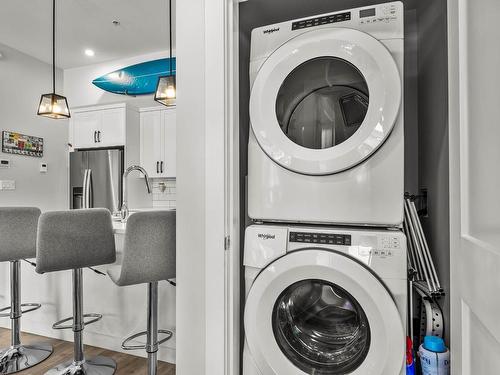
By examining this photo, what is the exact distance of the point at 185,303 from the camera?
144 centimetres

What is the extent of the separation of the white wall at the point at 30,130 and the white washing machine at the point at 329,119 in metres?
3.76

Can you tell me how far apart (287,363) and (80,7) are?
360cm

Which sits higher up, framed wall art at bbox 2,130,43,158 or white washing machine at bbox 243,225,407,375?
framed wall art at bbox 2,130,43,158

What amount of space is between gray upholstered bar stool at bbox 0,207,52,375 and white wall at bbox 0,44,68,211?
1.87m

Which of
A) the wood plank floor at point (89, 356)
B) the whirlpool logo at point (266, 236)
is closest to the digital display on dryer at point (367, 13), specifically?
the whirlpool logo at point (266, 236)

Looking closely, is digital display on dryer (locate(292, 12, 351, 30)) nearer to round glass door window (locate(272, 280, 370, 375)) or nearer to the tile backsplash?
round glass door window (locate(272, 280, 370, 375))

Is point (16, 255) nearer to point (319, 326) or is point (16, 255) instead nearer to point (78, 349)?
point (78, 349)

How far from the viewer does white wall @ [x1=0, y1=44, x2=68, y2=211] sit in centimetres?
387

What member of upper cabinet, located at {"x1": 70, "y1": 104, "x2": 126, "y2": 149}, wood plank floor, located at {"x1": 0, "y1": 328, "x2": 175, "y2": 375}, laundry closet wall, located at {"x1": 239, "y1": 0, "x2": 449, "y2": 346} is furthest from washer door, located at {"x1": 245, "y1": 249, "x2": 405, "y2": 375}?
upper cabinet, located at {"x1": 70, "y1": 104, "x2": 126, "y2": 149}

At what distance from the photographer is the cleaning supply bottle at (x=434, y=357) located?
1.18 metres

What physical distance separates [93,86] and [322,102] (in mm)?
4260

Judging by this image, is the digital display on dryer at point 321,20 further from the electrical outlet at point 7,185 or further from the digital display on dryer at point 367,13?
the electrical outlet at point 7,185

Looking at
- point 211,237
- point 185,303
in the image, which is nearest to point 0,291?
point 185,303

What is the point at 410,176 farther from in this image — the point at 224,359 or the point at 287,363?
the point at 224,359
